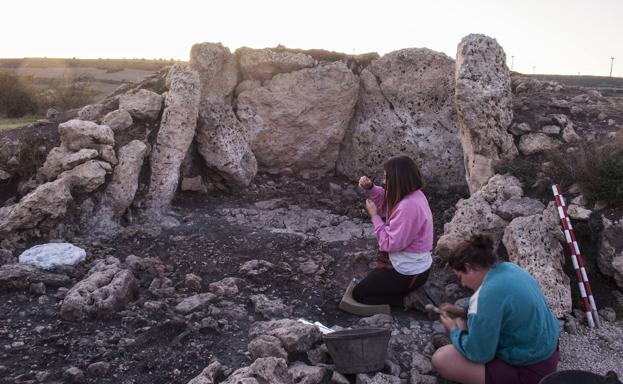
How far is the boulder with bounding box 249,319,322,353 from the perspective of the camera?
14.5ft

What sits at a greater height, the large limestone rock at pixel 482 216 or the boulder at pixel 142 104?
the boulder at pixel 142 104

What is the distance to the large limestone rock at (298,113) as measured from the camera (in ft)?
32.4

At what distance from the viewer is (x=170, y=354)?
177 inches

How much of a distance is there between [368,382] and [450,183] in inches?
250

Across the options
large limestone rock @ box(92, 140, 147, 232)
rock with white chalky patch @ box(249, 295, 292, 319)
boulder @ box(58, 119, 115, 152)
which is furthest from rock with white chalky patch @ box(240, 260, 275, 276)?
boulder @ box(58, 119, 115, 152)

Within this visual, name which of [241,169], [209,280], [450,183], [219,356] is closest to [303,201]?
[241,169]

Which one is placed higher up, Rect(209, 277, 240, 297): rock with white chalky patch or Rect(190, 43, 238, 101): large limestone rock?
Rect(190, 43, 238, 101): large limestone rock

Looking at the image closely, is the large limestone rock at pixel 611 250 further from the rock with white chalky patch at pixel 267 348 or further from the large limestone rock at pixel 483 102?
the rock with white chalky patch at pixel 267 348

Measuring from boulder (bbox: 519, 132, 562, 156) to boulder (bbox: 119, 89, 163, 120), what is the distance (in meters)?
5.22

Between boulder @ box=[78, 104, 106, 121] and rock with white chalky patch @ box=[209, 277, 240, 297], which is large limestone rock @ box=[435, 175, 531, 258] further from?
boulder @ box=[78, 104, 106, 121]

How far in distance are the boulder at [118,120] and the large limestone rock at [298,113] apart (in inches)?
86.4

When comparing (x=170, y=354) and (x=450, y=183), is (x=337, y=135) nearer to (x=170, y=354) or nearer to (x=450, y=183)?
(x=450, y=183)

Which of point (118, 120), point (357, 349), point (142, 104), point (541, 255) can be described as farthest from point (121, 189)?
point (541, 255)

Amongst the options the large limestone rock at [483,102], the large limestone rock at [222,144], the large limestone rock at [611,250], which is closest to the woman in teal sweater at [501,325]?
the large limestone rock at [611,250]
